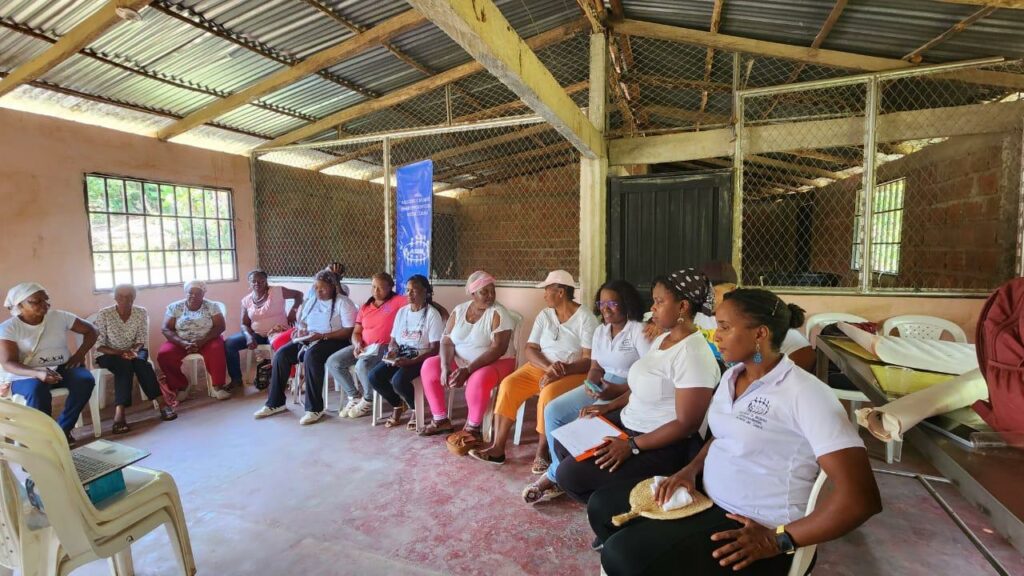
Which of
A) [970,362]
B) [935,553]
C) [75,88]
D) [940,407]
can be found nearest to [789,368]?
[940,407]

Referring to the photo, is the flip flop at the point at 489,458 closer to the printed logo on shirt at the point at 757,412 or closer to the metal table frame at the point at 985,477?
the printed logo on shirt at the point at 757,412

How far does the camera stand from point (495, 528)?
8.00 feet

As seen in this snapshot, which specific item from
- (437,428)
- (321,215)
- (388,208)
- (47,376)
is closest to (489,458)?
(437,428)

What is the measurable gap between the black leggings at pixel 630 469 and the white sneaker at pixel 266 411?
9.77 ft

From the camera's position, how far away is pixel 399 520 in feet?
8.30

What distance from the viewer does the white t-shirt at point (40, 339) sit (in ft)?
11.5

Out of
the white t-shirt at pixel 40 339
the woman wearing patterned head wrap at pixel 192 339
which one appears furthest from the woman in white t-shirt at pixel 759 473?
the woman wearing patterned head wrap at pixel 192 339

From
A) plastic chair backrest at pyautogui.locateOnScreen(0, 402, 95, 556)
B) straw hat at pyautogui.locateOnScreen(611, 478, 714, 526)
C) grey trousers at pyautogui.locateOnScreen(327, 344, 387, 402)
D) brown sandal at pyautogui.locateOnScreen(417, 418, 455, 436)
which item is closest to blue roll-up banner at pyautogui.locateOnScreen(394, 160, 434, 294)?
grey trousers at pyautogui.locateOnScreen(327, 344, 387, 402)

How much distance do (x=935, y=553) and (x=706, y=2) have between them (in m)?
3.66

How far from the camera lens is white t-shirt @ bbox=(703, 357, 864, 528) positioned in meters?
1.32

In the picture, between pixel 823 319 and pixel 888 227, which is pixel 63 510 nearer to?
pixel 823 319

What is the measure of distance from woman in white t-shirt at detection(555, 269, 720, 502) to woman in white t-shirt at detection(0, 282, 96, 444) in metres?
3.69

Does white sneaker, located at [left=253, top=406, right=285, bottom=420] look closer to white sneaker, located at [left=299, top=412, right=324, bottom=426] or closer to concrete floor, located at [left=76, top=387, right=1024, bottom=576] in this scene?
white sneaker, located at [left=299, top=412, right=324, bottom=426]

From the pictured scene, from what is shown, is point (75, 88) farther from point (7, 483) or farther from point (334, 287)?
point (7, 483)
